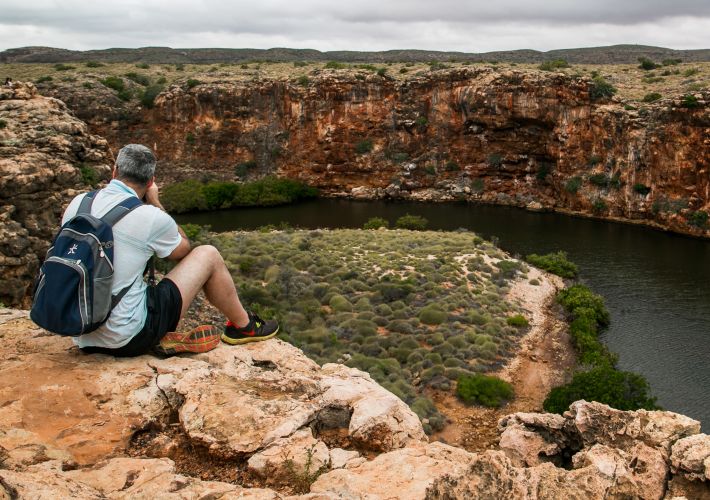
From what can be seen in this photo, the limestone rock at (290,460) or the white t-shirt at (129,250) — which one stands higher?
the white t-shirt at (129,250)

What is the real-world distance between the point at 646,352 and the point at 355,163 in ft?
114

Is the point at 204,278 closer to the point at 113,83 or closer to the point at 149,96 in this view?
the point at 149,96

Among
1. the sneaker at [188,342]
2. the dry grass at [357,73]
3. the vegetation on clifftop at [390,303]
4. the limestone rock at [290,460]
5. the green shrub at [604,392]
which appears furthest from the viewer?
the dry grass at [357,73]

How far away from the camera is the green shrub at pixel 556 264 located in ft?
94.5

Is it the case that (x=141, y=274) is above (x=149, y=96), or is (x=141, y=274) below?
below

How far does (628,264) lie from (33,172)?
2837cm

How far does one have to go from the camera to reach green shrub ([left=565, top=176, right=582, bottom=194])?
43.9 metres

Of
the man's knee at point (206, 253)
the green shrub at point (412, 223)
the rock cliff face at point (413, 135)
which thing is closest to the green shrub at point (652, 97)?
the rock cliff face at point (413, 135)

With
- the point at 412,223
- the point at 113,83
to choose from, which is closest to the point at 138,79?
the point at 113,83

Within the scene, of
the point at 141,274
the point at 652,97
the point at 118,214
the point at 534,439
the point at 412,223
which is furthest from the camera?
the point at 652,97

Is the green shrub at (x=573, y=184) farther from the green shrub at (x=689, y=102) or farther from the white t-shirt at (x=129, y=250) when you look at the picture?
the white t-shirt at (x=129, y=250)

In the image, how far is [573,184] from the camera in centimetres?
4416

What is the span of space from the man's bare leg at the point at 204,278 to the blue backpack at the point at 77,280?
2.58 ft

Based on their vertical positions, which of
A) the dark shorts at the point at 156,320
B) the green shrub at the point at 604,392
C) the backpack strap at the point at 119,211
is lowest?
the green shrub at the point at 604,392
